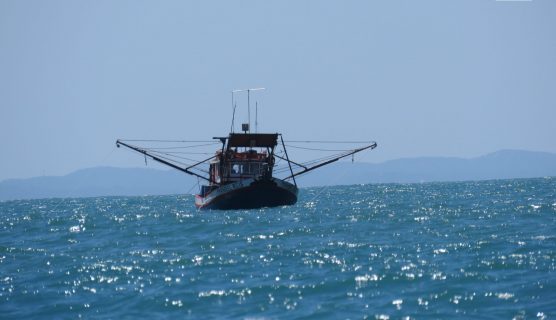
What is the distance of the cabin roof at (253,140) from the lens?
220ft

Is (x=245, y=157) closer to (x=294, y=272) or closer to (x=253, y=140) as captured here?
(x=253, y=140)

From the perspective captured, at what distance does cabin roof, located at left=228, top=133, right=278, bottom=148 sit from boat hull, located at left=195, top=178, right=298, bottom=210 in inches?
146

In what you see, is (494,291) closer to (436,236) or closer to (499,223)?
(436,236)

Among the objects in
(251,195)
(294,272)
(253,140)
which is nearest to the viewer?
(294,272)

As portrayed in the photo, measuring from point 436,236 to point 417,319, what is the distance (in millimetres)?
17094

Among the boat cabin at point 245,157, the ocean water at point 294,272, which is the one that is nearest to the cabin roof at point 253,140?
the boat cabin at point 245,157

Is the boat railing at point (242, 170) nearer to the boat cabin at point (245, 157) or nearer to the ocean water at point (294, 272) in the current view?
the boat cabin at point (245, 157)

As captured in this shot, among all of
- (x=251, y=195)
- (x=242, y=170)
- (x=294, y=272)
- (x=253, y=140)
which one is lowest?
(x=294, y=272)

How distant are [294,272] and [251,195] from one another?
3707 cm

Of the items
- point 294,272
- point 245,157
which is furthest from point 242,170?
point 294,272

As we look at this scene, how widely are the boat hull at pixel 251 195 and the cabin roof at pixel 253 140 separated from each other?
3720 mm

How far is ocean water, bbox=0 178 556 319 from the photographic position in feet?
71.4

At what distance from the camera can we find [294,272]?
27000mm

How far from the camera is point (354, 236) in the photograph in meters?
38.4
